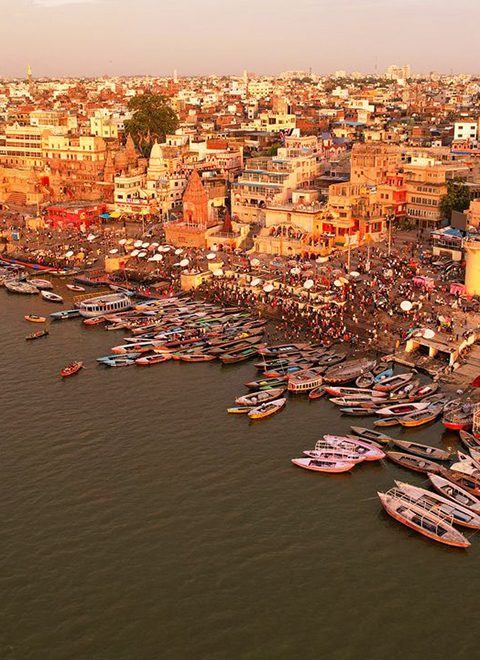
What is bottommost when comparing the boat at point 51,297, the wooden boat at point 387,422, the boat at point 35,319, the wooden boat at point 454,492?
the wooden boat at point 454,492

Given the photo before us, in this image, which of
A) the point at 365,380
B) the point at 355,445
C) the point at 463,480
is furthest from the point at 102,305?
the point at 463,480

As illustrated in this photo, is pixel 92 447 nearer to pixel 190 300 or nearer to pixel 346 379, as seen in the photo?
pixel 346 379

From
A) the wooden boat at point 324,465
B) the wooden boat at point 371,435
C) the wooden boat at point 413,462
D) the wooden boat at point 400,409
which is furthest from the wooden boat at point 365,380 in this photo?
the wooden boat at point 324,465

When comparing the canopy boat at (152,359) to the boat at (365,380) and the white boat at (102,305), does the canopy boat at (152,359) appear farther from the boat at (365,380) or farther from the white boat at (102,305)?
the boat at (365,380)

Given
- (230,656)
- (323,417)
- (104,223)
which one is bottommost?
(230,656)

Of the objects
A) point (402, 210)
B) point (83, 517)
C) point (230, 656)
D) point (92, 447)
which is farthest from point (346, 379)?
point (402, 210)
